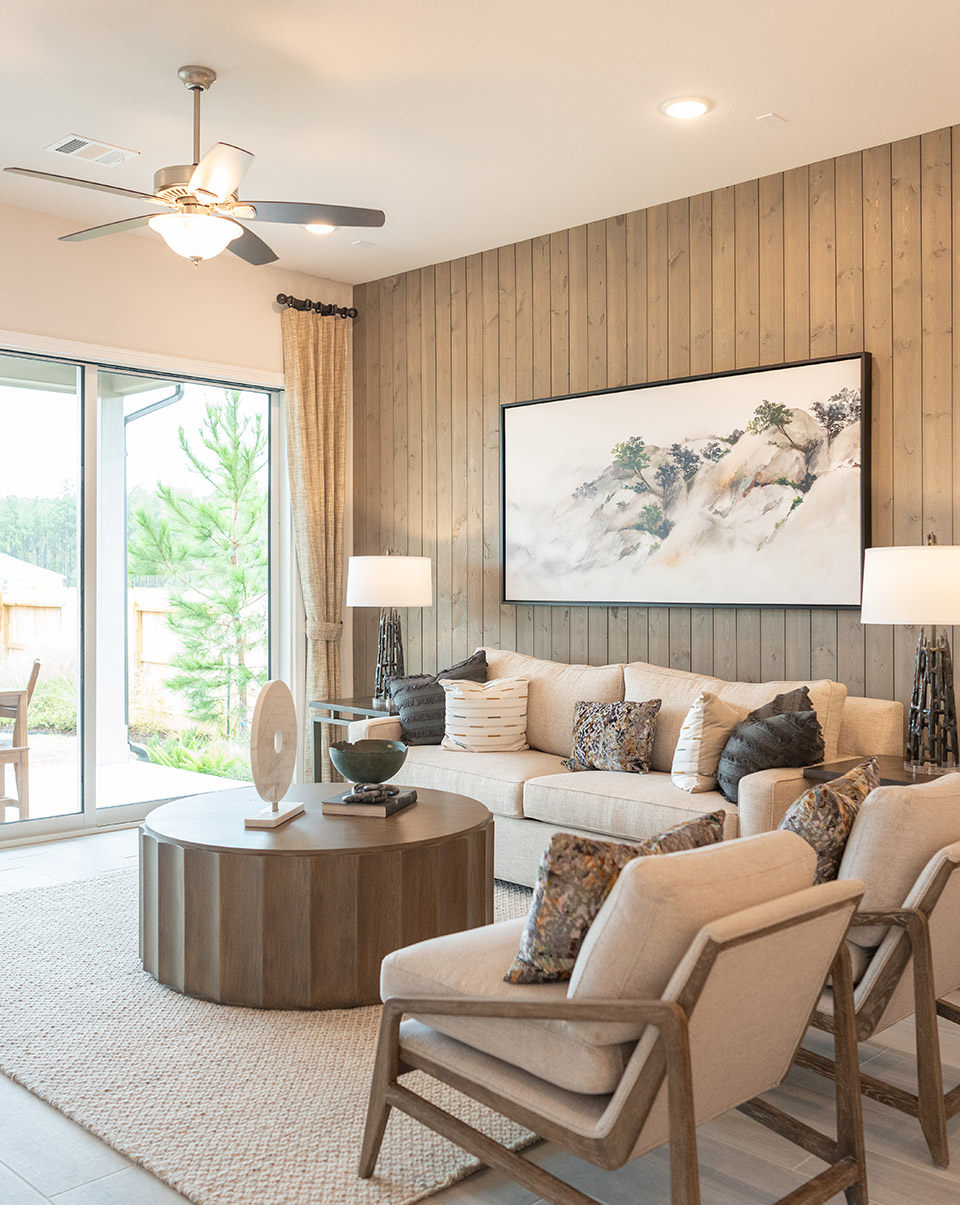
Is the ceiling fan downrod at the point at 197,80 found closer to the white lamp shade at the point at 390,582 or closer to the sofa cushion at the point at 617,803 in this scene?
the white lamp shade at the point at 390,582

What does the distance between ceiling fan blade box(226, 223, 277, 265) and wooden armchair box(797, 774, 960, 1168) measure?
269 cm

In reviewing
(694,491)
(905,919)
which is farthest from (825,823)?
(694,491)

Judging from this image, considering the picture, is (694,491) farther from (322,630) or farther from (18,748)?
(18,748)

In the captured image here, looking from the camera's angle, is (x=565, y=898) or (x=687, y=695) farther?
(x=687, y=695)

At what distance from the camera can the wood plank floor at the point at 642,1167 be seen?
2168 mm

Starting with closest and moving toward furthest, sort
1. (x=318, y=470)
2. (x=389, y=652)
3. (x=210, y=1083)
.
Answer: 1. (x=210, y=1083)
2. (x=389, y=652)
3. (x=318, y=470)

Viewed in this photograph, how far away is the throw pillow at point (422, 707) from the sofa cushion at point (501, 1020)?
2617 mm

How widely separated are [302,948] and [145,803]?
110 inches

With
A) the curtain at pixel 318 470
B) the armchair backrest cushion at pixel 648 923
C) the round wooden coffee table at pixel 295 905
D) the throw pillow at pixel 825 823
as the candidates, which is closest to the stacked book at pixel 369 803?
the round wooden coffee table at pixel 295 905

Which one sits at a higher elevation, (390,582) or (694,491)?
(694,491)

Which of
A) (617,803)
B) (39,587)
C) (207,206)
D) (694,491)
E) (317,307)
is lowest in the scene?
(617,803)

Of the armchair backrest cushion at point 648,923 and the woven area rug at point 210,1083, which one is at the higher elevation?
the armchair backrest cushion at point 648,923

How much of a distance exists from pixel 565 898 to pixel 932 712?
7.57ft

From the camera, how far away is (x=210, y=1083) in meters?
2.65
